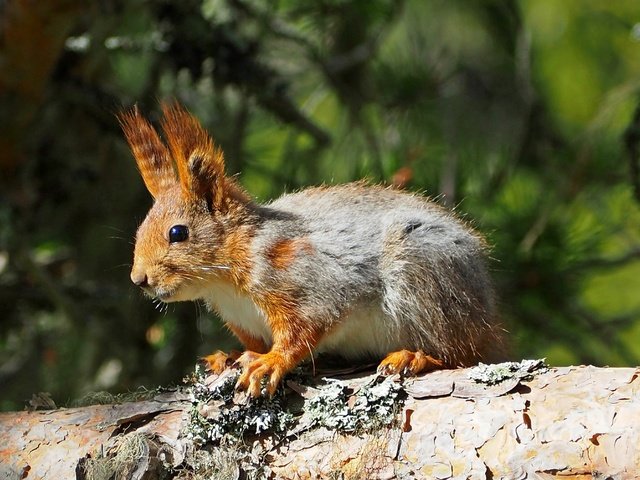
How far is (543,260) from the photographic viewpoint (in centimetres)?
357

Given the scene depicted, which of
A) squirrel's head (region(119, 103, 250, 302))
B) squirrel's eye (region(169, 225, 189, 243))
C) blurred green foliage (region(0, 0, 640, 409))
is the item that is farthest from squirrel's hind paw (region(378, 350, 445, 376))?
blurred green foliage (region(0, 0, 640, 409))

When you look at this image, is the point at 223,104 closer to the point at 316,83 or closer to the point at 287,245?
the point at 316,83

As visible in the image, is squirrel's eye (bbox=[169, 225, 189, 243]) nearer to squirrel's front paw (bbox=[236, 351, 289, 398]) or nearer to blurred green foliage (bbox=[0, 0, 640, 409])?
squirrel's front paw (bbox=[236, 351, 289, 398])

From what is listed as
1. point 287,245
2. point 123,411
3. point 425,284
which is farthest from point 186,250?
point 425,284

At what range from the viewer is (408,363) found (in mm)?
2092

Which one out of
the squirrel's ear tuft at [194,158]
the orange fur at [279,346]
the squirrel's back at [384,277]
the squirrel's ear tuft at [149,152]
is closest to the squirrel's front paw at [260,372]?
the orange fur at [279,346]

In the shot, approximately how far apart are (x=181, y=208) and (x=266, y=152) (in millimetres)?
2067

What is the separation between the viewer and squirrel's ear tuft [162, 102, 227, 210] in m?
2.24

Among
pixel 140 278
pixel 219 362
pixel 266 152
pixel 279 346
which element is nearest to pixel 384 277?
pixel 279 346

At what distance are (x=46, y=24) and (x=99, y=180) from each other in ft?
2.90

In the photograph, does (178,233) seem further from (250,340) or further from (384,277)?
(384,277)

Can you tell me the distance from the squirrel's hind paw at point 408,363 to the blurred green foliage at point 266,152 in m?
1.03

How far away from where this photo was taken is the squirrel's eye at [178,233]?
2.20 m

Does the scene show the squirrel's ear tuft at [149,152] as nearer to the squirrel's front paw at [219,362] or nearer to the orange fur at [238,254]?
the orange fur at [238,254]
